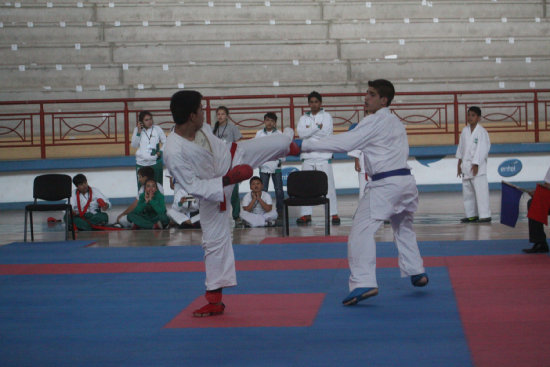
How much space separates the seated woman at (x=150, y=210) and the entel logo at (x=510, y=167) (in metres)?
6.79

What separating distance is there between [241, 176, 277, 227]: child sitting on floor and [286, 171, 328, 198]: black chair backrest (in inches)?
50.2

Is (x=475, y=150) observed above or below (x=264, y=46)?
below

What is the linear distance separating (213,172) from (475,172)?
5991 millimetres

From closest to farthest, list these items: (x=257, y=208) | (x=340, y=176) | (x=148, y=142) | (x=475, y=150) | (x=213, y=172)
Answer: (x=213, y=172) → (x=475, y=150) → (x=257, y=208) → (x=148, y=142) → (x=340, y=176)

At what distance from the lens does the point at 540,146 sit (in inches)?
530

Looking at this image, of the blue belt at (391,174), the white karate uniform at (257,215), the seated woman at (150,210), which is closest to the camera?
the blue belt at (391,174)

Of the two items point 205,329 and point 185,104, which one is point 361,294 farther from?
point 185,104

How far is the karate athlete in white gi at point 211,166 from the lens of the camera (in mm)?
4395

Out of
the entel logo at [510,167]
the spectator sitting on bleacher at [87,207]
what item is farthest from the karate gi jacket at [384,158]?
the entel logo at [510,167]

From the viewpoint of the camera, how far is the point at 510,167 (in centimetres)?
1350

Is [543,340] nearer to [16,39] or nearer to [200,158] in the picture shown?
[200,158]

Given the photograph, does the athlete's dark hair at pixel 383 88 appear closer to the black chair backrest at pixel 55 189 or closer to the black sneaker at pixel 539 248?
the black sneaker at pixel 539 248

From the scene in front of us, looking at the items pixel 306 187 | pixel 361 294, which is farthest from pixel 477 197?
pixel 361 294

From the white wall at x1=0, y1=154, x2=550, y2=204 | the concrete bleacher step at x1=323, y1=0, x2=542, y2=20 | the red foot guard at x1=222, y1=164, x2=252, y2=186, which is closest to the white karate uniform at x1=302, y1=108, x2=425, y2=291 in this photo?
the red foot guard at x1=222, y1=164, x2=252, y2=186
